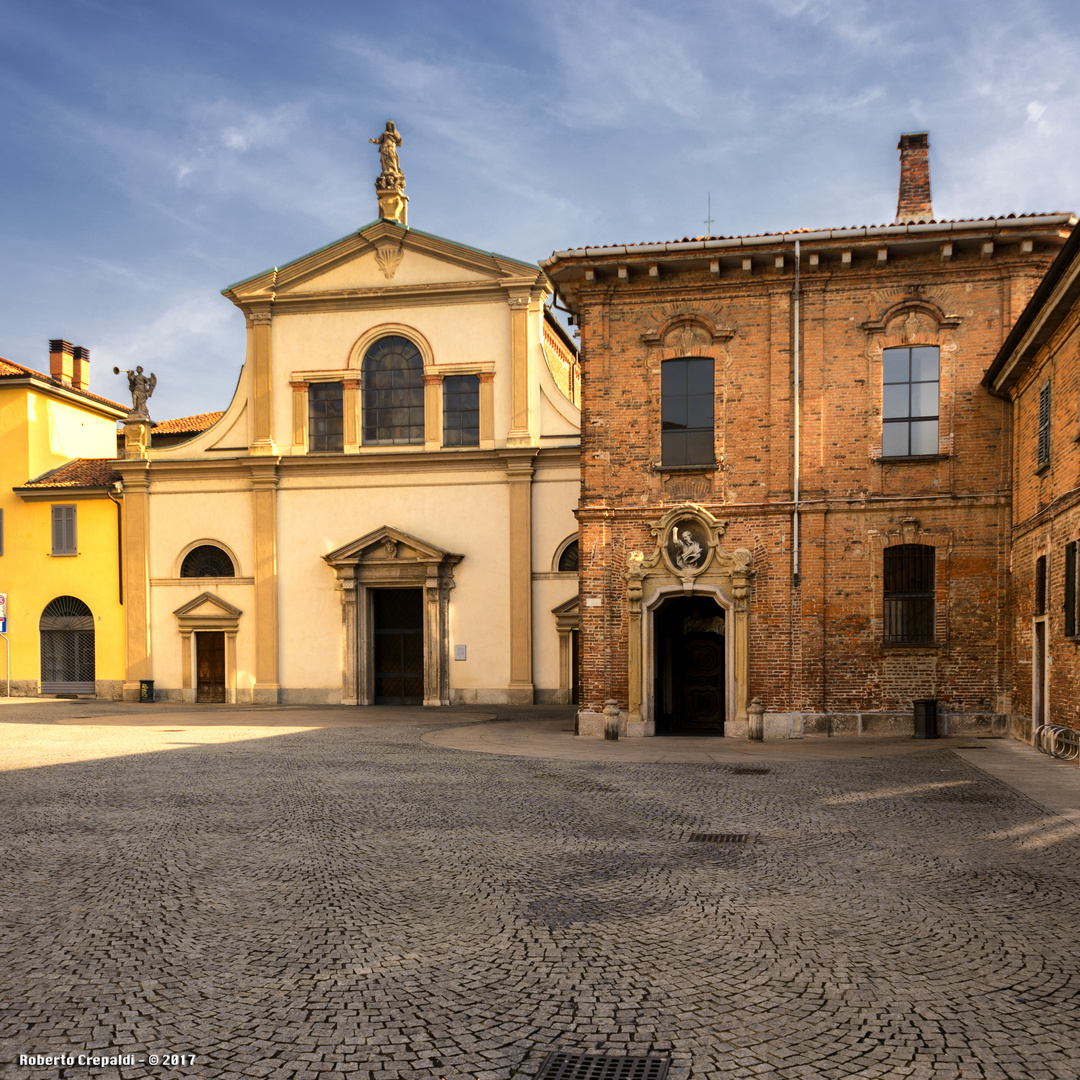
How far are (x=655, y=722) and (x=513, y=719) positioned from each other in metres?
4.53

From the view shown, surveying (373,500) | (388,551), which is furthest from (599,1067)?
(373,500)

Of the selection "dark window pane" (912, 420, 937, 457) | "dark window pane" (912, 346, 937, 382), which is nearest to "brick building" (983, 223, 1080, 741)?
"dark window pane" (912, 346, 937, 382)

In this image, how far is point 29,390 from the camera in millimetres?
29406

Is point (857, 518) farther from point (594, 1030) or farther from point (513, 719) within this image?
point (594, 1030)

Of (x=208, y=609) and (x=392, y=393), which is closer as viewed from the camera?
(x=392, y=393)

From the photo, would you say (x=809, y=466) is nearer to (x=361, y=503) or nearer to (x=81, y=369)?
(x=361, y=503)

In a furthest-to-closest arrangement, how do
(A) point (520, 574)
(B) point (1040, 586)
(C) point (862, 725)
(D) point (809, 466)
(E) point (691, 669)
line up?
(A) point (520, 574) < (E) point (691, 669) < (D) point (809, 466) < (C) point (862, 725) < (B) point (1040, 586)

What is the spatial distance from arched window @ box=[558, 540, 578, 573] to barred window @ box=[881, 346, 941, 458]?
973 cm

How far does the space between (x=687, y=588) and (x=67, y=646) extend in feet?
67.1

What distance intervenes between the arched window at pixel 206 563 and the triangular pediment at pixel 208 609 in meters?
0.71

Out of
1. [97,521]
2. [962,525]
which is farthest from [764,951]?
[97,521]

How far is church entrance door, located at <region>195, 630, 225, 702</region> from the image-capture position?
26.9 meters

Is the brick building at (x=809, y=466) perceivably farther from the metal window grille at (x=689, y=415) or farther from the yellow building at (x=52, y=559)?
the yellow building at (x=52, y=559)

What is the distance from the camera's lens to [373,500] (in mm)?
26141
